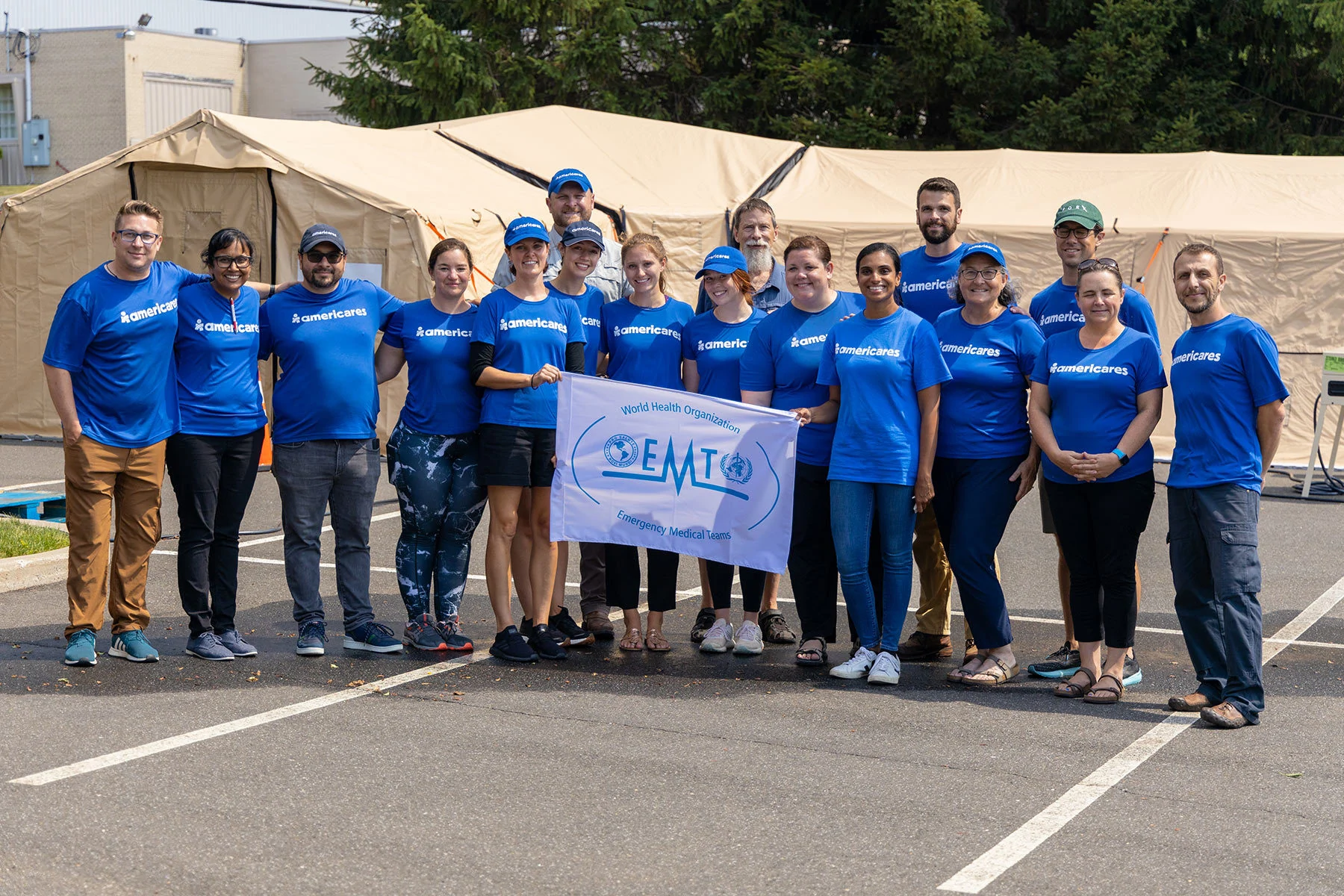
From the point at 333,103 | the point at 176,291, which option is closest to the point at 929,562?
the point at 176,291

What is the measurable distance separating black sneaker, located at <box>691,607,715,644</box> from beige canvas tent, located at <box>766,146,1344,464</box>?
9474mm

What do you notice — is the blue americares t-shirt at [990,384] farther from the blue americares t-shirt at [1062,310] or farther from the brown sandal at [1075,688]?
the brown sandal at [1075,688]

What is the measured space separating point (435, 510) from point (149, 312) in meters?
1.59

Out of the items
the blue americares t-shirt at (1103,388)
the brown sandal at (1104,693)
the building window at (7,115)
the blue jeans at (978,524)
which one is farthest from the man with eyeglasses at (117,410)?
the building window at (7,115)

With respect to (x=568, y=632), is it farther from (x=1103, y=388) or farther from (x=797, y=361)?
(x=1103, y=388)

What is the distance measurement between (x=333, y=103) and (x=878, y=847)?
42.2 m

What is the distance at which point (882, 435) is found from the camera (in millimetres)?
6832

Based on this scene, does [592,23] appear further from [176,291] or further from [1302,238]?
[176,291]

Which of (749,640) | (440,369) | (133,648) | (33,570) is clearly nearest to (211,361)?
(440,369)

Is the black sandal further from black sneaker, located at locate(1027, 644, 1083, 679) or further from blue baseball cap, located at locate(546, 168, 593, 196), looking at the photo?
blue baseball cap, located at locate(546, 168, 593, 196)

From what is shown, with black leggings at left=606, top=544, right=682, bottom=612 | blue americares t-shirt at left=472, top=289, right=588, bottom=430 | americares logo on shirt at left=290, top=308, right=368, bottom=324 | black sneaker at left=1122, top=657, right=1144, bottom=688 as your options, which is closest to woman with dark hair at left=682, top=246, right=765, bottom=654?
black leggings at left=606, top=544, right=682, bottom=612

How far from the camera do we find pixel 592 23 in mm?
25781

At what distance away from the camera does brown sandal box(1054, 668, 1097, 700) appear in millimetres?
6809

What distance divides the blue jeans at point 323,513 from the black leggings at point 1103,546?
3.22 meters
